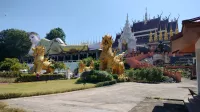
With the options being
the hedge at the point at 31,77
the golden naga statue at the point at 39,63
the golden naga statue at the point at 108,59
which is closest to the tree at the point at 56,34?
the golden naga statue at the point at 39,63

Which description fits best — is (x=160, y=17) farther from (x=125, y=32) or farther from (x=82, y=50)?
(x=82, y=50)

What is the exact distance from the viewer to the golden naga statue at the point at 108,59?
16328 millimetres

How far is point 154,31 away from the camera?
58562 mm

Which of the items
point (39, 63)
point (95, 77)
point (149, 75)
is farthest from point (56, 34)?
point (95, 77)

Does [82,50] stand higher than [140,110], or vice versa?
[82,50]

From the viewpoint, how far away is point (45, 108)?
5816 millimetres

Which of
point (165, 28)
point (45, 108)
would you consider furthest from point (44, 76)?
point (165, 28)

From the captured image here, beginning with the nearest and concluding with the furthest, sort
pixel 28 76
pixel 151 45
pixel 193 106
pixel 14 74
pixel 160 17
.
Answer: pixel 193 106 → pixel 28 76 → pixel 14 74 → pixel 151 45 → pixel 160 17

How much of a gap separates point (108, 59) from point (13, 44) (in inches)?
1544

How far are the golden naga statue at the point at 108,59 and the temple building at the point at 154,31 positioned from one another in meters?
33.8

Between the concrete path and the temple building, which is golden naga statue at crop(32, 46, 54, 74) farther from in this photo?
the temple building

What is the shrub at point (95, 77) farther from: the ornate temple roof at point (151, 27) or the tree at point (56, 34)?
the tree at point (56, 34)

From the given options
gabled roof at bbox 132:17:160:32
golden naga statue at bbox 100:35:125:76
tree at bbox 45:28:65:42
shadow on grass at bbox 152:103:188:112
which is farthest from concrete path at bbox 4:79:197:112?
tree at bbox 45:28:65:42

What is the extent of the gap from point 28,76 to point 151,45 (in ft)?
133
